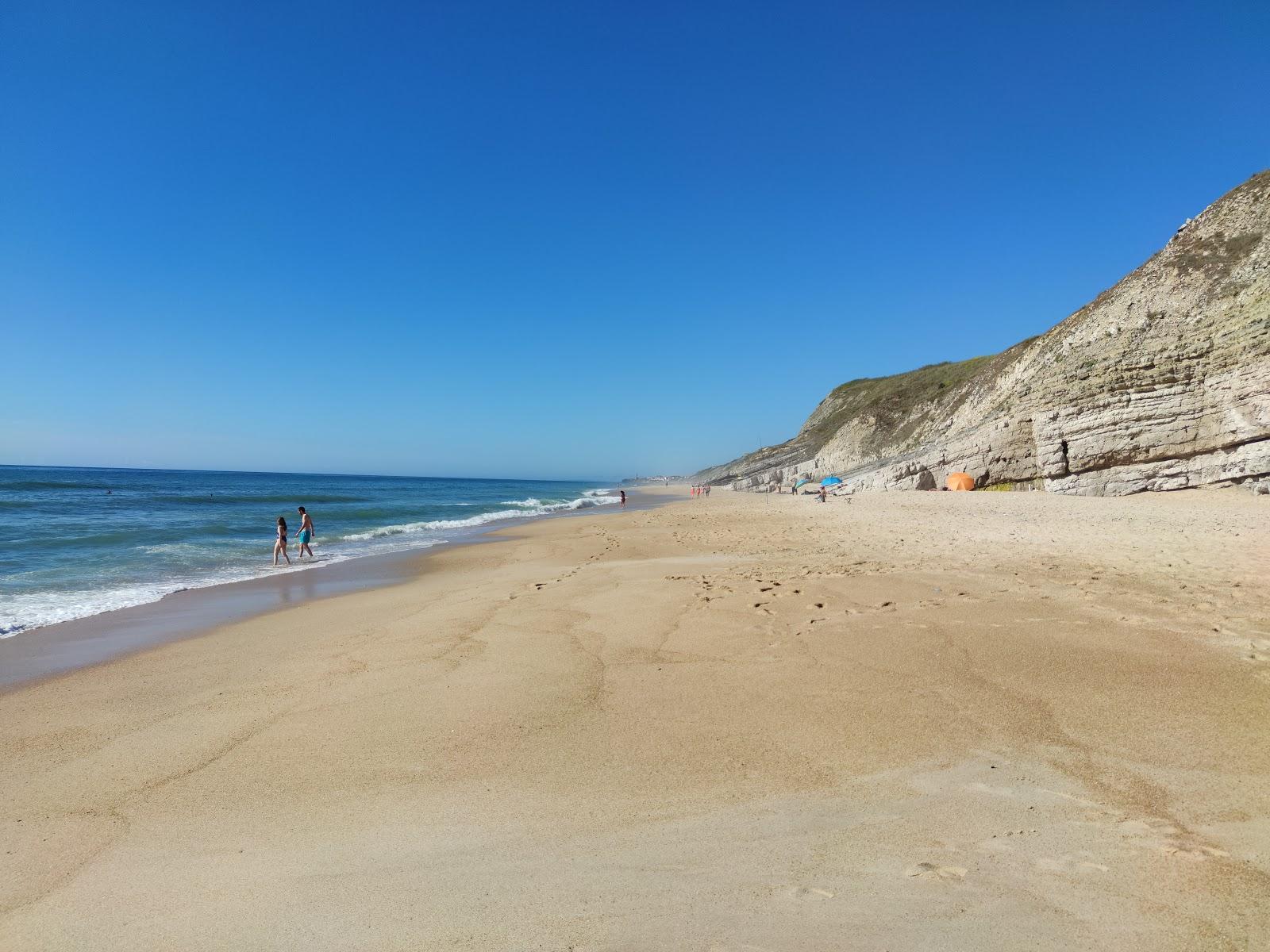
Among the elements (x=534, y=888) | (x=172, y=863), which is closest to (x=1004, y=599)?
(x=534, y=888)

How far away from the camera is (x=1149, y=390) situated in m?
22.5

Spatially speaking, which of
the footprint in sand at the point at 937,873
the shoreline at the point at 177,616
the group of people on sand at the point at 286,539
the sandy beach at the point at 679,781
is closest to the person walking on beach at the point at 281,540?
the group of people on sand at the point at 286,539

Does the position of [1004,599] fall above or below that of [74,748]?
above

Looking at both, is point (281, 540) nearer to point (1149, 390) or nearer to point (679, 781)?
point (679, 781)

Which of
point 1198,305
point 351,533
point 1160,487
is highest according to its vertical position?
point 1198,305

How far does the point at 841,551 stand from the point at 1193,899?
987 cm

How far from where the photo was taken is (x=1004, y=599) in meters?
7.29

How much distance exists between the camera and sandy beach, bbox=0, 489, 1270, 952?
2.58 m

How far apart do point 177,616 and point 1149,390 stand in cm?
2940

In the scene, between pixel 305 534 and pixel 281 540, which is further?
pixel 305 534

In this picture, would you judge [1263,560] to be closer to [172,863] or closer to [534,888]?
[534,888]

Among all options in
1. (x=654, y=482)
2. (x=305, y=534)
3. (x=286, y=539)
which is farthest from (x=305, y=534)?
(x=654, y=482)

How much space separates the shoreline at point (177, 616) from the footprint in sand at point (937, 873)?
8379 millimetres

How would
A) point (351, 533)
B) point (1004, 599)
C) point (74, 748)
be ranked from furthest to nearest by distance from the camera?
point (351, 533), point (1004, 599), point (74, 748)
